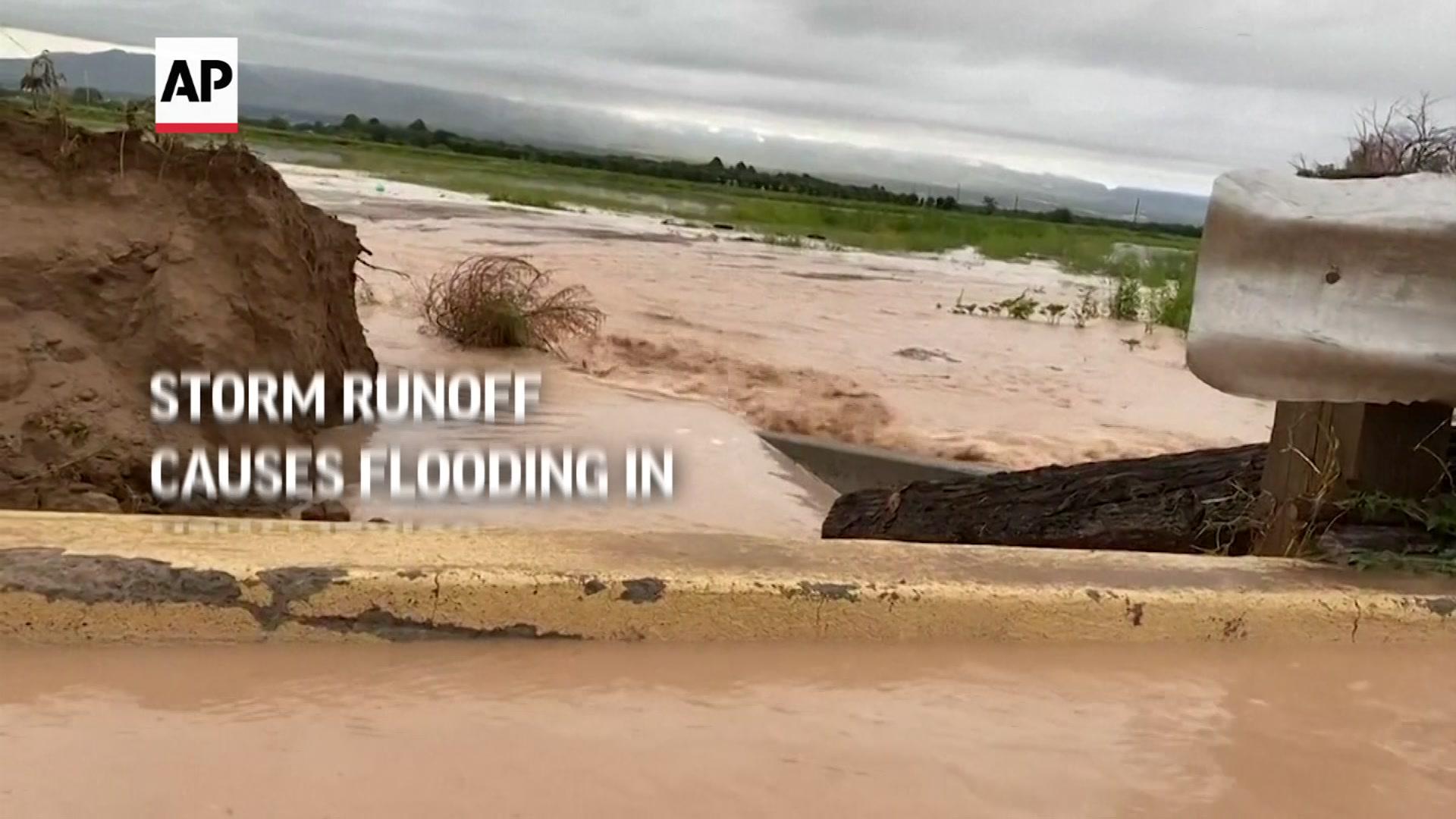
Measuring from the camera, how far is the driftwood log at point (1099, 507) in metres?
3.98

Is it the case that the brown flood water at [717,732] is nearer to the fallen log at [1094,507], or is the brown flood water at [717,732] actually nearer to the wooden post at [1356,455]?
the wooden post at [1356,455]

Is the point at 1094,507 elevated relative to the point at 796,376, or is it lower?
elevated

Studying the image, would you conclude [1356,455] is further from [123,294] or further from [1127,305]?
[1127,305]

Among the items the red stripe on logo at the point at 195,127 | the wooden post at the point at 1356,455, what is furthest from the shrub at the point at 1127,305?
the wooden post at the point at 1356,455

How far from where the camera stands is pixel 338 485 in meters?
5.75

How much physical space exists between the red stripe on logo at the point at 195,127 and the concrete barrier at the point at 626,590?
330cm

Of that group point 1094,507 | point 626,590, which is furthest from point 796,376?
point 626,590

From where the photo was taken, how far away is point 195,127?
5.73m

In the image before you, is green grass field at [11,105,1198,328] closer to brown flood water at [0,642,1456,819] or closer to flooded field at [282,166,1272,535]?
flooded field at [282,166,1272,535]

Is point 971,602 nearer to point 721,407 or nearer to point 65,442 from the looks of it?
point 65,442

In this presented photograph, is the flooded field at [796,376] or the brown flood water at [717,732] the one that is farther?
the flooded field at [796,376]

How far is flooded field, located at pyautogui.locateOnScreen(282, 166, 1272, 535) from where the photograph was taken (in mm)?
7395

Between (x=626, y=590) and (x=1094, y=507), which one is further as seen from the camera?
(x=1094, y=507)

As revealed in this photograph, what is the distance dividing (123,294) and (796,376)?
6.11m
